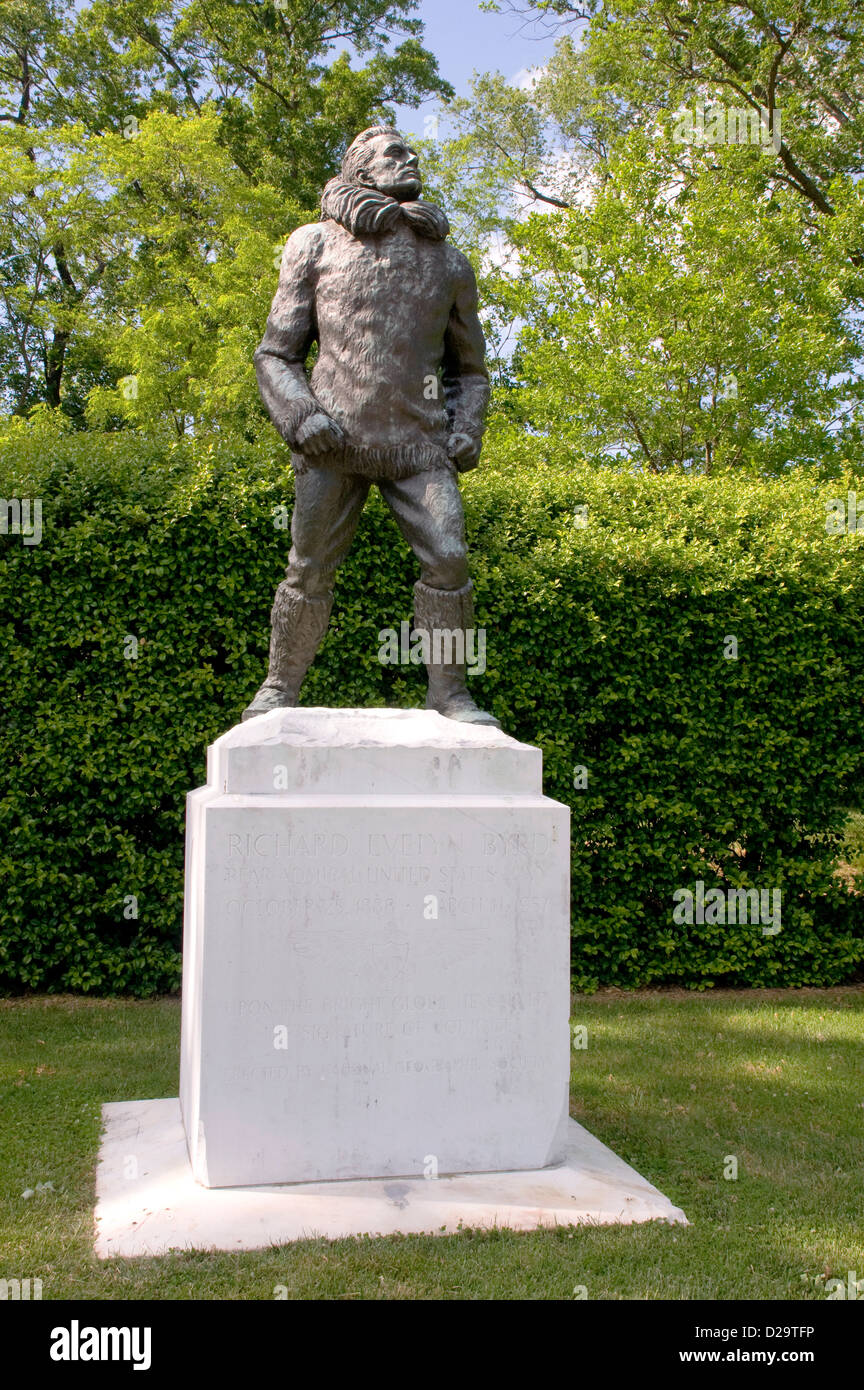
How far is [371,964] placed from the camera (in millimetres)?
3988

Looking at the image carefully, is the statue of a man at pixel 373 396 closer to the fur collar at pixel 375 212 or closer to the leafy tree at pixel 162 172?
the fur collar at pixel 375 212

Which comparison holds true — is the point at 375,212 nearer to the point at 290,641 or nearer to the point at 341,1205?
the point at 290,641

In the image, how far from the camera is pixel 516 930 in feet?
13.5

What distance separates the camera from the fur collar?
14.7 ft

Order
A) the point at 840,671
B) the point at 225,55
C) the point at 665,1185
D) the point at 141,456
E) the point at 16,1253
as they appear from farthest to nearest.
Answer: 1. the point at 225,55
2. the point at 840,671
3. the point at 141,456
4. the point at 665,1185
5. the point at 16,1253

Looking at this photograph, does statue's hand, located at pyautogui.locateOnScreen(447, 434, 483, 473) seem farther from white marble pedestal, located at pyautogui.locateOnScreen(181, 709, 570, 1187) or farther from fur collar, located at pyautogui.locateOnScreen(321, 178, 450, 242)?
white marble pedestal, located at pyautogui.locateOnScreen(181, 709, 570, 1187)

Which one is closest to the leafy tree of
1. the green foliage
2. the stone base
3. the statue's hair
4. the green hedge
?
the green foliage

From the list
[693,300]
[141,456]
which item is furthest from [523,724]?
[693,300]

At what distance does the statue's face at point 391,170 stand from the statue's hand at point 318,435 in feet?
3.20

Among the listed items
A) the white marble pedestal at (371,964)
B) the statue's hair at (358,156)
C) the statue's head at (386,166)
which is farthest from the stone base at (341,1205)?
the statue's hair at (358,156)

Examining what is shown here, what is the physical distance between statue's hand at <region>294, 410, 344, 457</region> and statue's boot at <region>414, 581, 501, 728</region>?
2.15 ft

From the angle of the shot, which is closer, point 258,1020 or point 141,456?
point 258,1020

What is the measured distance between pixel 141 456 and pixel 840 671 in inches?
193
